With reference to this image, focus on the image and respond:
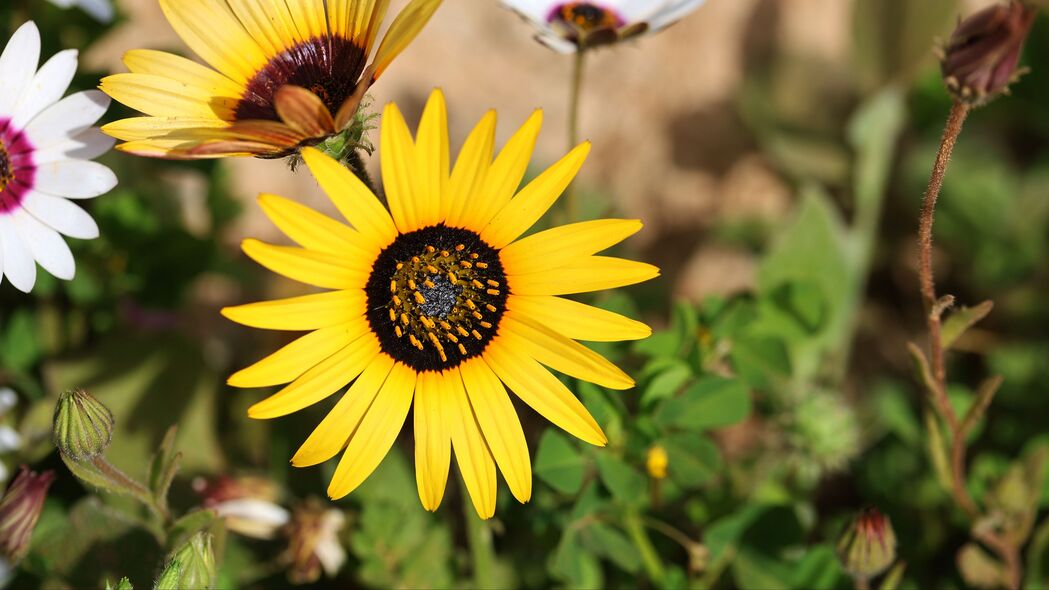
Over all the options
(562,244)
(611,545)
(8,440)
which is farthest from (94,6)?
A: (611,545)

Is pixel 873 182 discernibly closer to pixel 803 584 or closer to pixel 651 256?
pixel 651 256

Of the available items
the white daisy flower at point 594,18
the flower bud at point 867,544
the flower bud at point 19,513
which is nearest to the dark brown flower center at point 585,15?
the white daisy flower at point 594,18

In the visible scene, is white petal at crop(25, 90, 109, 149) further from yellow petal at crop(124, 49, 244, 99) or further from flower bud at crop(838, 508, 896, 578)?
flower bud at crop(838, 508, 896, 578)

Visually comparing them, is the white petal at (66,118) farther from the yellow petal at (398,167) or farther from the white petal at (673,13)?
the white petal at (673,13)

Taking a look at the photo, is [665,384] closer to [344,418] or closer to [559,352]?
[559,352]

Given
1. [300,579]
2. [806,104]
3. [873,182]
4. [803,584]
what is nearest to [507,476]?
[300,579]

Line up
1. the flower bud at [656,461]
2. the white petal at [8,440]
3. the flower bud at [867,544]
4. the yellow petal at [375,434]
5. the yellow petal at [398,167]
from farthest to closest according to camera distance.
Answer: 1. the white petal at [8,440]
2. the flower bud at [656,461]
3. the flower bud at [867,544]
4. the yellow petal at [375,434]
5. the yellow petal at [398,167]
